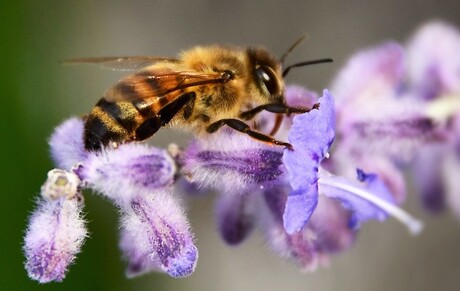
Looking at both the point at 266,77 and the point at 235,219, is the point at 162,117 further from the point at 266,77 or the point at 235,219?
the point at 235,219

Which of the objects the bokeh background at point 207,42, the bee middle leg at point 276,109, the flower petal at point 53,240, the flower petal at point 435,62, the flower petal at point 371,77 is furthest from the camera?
the bokeh background at point 207,42

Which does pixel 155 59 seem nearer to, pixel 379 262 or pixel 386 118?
pixel 386 118

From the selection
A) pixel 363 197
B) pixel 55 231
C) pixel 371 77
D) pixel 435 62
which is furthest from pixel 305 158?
pixel 435 62

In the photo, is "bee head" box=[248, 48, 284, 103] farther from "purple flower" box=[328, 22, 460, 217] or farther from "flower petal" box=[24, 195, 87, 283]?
"flower petal" box=[24, 195, 87, 283]

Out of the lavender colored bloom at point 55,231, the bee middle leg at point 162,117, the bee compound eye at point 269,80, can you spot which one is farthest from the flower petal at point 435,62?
the lavender colored bloom at point 55,231

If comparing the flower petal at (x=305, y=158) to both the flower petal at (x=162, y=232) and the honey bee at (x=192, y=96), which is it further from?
the flower petal at (x=162, y=232)

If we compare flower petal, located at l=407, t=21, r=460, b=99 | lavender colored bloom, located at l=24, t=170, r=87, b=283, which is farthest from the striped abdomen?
flower petal, located at l=407, t=21, r=460, b=99
